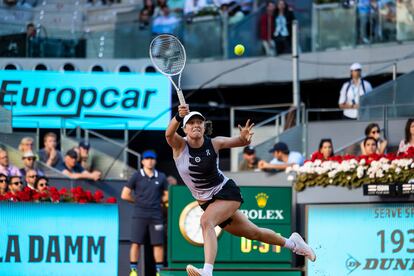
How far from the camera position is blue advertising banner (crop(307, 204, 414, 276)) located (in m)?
17.5

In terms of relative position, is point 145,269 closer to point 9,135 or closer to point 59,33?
point 9,135

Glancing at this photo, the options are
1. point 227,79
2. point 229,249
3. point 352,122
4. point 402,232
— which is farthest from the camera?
point 227,79

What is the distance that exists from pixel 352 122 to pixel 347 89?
3.88ft

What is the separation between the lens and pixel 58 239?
1802cm

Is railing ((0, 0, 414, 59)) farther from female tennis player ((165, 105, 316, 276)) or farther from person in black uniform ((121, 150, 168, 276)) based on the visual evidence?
female tennis player ((165, 105, 316, 276))

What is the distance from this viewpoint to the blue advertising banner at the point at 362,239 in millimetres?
17469

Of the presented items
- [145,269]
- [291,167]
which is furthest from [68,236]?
[291,167]

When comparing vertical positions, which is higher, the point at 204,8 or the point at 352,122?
the point at 204,8

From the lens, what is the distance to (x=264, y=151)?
69.5 feet

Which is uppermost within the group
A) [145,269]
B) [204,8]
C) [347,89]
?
[204,8]

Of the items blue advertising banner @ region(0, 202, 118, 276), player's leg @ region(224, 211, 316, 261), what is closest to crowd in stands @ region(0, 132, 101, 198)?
blue advertising banner @ region(0, 202, 118, 276)

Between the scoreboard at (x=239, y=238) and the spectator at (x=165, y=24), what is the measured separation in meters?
6.87

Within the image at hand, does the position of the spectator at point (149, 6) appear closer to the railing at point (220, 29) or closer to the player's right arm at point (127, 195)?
the railing at point (220, 29)

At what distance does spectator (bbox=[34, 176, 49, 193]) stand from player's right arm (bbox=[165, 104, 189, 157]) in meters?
5.25
